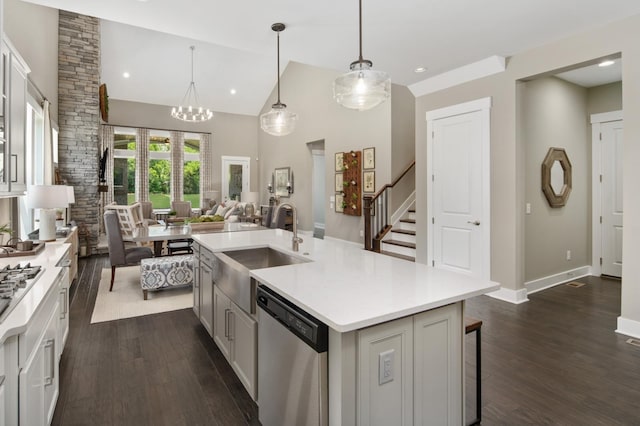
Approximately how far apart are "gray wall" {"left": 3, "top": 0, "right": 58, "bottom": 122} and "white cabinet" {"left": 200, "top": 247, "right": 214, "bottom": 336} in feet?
9.49

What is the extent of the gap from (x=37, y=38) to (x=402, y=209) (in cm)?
630

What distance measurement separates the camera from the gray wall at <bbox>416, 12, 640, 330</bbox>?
320 centimetres

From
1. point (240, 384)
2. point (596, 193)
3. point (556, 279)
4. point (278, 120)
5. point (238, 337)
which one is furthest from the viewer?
point (596, 193)

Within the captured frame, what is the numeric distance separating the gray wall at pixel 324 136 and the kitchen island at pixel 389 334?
17.0ft

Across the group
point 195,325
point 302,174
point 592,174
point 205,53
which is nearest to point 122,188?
point 205,53

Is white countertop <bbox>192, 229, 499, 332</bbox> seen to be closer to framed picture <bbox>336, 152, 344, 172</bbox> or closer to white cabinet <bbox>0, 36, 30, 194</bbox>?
white cabinet <bbox>0, 36, 30, 194</bbox>

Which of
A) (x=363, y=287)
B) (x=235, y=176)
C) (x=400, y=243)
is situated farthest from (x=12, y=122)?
(x=235, y=176)

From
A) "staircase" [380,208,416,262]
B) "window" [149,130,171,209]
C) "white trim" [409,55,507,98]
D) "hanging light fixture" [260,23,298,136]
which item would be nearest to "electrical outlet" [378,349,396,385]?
"hanging light fixture" [260,23,298,136]

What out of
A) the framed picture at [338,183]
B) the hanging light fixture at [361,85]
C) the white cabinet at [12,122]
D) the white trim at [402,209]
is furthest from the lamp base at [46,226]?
the framed picture at [338,183]

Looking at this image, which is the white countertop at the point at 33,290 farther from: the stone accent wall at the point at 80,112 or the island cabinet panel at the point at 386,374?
the stone accent wall at the point at 80,112

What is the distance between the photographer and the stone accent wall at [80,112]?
6668mm

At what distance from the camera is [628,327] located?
3.24 metres

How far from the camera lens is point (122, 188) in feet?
33.8

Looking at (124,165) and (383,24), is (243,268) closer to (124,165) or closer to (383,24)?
(383,24)
